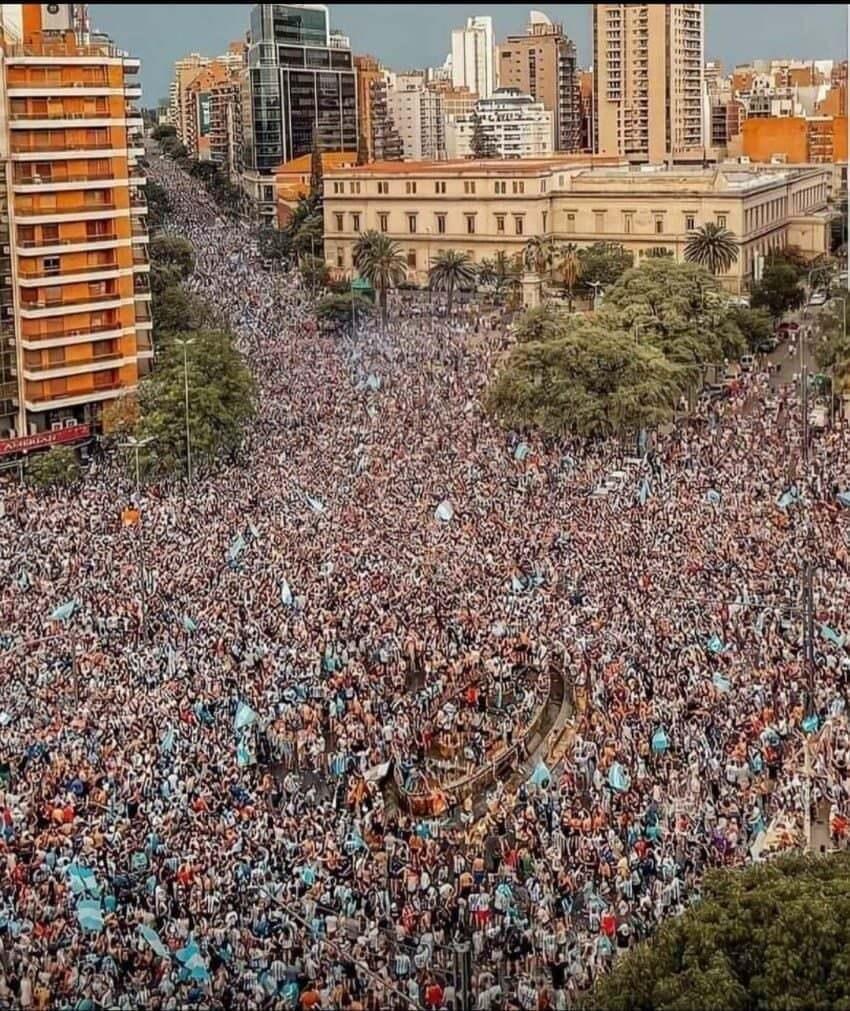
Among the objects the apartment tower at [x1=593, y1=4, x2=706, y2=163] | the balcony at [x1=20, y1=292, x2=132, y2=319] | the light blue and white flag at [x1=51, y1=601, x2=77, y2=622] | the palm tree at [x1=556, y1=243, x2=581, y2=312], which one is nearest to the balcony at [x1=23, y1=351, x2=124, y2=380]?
the balcony at [x1=20, y1=292, x2=132, y2=319]

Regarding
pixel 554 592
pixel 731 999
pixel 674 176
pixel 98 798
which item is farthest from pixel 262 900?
pixel 674 176

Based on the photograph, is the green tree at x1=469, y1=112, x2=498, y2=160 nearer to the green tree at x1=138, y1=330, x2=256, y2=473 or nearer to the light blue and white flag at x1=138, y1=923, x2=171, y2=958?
the green tree at x1=138, y1=330, x2=256, y2=473

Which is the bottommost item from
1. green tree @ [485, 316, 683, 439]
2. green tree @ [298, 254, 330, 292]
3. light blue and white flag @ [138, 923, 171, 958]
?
light blue and white flag @ [138, 923, 171, 958]

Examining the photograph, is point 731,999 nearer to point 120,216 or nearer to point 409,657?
point 409,657

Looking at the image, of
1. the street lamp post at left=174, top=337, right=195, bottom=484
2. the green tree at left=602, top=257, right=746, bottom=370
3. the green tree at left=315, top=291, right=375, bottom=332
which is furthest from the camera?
the green tree at left=315, top=291, right=375, bottom=332

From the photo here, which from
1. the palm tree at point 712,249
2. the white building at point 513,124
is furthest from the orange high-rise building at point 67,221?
the white building at point 513,124

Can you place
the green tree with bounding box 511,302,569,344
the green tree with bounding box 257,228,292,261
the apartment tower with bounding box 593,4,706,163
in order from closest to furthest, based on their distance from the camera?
the green tree with bounding box 511,302,569,344 → the green tree with bounding box 257,228,292,261 → the apartment tower with bounding box 593,4,706,163

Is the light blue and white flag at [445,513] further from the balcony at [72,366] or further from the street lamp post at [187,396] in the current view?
the balcony at [72,366]
